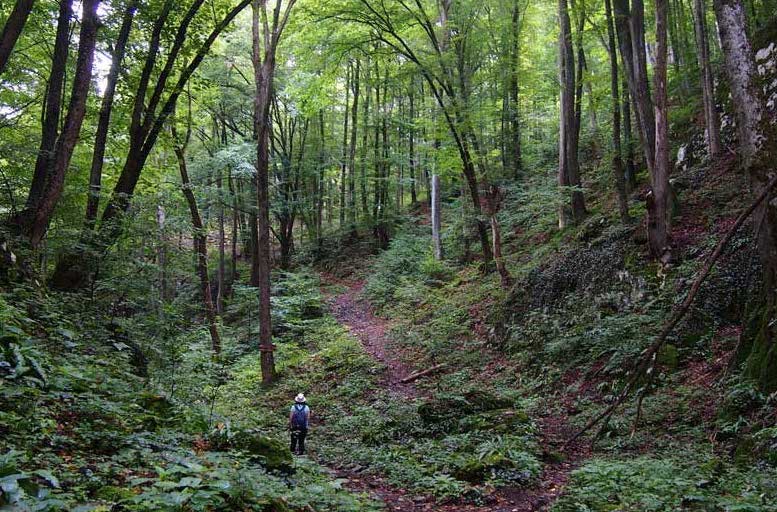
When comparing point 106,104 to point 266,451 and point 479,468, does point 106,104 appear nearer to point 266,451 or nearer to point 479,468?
point 266,451

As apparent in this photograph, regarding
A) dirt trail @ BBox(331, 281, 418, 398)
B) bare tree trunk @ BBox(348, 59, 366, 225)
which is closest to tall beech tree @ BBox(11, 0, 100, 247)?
dirt trail @ BBox(331, 281, 418, 398)

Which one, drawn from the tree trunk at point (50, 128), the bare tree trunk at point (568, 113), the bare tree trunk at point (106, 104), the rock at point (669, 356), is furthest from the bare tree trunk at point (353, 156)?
the rock at point (669, 356)

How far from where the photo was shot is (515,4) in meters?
21.0

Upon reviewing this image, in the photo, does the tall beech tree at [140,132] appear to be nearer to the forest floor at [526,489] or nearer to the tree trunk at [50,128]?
the tree trunk at [50,128]

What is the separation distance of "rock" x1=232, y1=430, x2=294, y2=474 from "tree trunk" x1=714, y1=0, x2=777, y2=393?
605 cm

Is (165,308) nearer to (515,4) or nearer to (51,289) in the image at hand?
(51,289)

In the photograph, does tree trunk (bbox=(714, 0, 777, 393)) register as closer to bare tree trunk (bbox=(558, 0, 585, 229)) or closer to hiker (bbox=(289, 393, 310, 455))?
hiker (bbox=(289, 393, 310, 455))

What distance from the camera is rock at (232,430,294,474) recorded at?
6328mm

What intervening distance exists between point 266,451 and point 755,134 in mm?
7036

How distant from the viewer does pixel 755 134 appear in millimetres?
5664

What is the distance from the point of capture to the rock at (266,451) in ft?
20.8

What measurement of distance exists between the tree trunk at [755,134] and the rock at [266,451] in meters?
6.05

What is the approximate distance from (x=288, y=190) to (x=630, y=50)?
63.4 ft

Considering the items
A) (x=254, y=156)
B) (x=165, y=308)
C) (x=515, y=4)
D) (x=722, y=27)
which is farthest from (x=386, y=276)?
(x=722, y=27)
